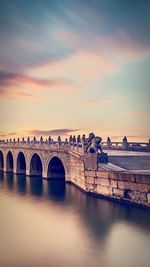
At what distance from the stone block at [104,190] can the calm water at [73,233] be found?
0.56 m

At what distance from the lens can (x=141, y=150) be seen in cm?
2705

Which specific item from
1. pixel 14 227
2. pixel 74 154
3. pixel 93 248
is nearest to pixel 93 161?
pixel 74 154

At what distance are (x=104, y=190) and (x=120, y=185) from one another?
73.4 inches

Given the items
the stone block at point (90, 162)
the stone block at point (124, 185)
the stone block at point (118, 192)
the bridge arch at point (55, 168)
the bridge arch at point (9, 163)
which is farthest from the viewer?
the bridge arch at point (9, 163)

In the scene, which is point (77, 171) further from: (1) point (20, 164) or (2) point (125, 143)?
(1) point (20, 164)

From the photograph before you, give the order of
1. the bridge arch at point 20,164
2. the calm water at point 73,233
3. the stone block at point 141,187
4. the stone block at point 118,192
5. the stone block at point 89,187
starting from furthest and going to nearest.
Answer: the bridge arch at point 20,164
the stone block at point 89,187
the stone block at point 118,192
the stone block at point 141,187
the calm water at point 73,233

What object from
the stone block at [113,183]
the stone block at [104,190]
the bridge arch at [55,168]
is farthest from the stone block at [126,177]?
the bridge arch at [55,168]

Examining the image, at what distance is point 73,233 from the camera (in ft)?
44.7

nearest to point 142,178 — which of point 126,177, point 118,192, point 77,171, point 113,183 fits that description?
point 126,177

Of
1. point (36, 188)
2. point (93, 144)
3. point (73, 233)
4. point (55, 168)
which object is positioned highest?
point (93, 144)

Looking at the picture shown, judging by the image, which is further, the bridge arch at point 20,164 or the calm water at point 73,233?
the bridge arch at point 20,164

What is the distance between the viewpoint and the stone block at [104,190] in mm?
18266

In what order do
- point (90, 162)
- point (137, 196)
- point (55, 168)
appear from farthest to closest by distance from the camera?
1. point (55, 168)
2. point (90, 162)
3. point (137, 196)

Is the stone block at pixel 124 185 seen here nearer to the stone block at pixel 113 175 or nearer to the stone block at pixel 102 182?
the stone block at pixel 113 175
